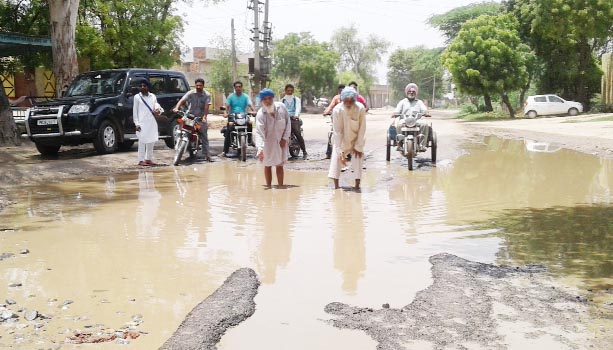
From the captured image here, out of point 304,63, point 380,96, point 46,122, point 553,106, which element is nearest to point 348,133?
point 46,122

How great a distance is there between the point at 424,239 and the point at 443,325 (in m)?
2.17

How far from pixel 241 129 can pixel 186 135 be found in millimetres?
1317

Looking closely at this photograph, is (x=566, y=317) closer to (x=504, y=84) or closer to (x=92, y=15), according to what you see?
(x=92, y=15)

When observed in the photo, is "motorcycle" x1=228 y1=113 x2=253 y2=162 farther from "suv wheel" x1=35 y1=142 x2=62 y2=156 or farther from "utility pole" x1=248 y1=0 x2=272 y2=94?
"utility pole" x1=248 y1=0 x2=272 y2=94

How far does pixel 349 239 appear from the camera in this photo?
553 cm

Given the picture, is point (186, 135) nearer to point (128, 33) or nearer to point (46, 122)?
point (46, 122)

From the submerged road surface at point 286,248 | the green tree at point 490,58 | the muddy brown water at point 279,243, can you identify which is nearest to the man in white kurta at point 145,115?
the submerged road surface at point 286,248

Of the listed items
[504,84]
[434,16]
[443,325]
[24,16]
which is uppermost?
[434,16]

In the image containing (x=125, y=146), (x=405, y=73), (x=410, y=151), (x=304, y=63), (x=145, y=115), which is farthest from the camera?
(x=405, y=73)

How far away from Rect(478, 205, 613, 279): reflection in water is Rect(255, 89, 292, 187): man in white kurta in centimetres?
361

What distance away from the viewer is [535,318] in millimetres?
3459

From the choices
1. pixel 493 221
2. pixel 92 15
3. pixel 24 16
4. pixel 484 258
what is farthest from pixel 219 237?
pixel 92 15

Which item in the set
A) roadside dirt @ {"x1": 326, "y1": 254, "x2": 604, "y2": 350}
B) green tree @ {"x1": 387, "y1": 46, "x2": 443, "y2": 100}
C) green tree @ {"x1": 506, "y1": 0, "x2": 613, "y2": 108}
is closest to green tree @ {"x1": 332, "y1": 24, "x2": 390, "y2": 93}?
green tree @ {"x1": 387, "y1": 46, "x2": 443, "y2": 100}

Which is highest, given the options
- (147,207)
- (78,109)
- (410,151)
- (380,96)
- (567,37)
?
(380,96)
